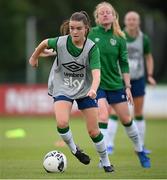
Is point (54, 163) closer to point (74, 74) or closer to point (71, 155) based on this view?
point (74, 74)

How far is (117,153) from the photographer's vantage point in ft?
50.0

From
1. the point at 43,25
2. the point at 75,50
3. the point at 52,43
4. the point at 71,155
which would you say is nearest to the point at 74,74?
the point at 75,50

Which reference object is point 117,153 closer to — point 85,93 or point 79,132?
point 85,93

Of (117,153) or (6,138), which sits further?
(6,138)

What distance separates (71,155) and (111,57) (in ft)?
7.33

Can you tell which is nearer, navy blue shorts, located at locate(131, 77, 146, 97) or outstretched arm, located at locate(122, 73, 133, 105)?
outstretched arm, located at locate(122, 73, 133, 105)

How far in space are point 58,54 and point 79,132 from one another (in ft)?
31.0

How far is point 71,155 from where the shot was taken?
48.1 feet

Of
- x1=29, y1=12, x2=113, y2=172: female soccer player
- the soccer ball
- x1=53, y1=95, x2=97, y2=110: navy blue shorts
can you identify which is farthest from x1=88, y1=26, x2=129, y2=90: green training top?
the soccer ball

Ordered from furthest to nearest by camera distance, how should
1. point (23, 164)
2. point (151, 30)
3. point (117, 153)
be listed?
1. point (151, 30)
2. point (117, 153)
3. point (23, 164)

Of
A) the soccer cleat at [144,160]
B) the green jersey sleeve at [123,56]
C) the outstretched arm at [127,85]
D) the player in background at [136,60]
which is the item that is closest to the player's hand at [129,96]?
the outstretched arm at [127,85]

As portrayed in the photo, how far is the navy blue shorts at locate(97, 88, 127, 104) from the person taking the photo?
13.1m

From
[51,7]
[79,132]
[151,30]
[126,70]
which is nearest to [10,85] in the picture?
[151,30]

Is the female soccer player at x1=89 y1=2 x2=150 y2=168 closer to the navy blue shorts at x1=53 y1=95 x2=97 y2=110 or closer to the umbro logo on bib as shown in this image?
the navy blue shorts at x1=53 y1=95 x2=97 y2=110
